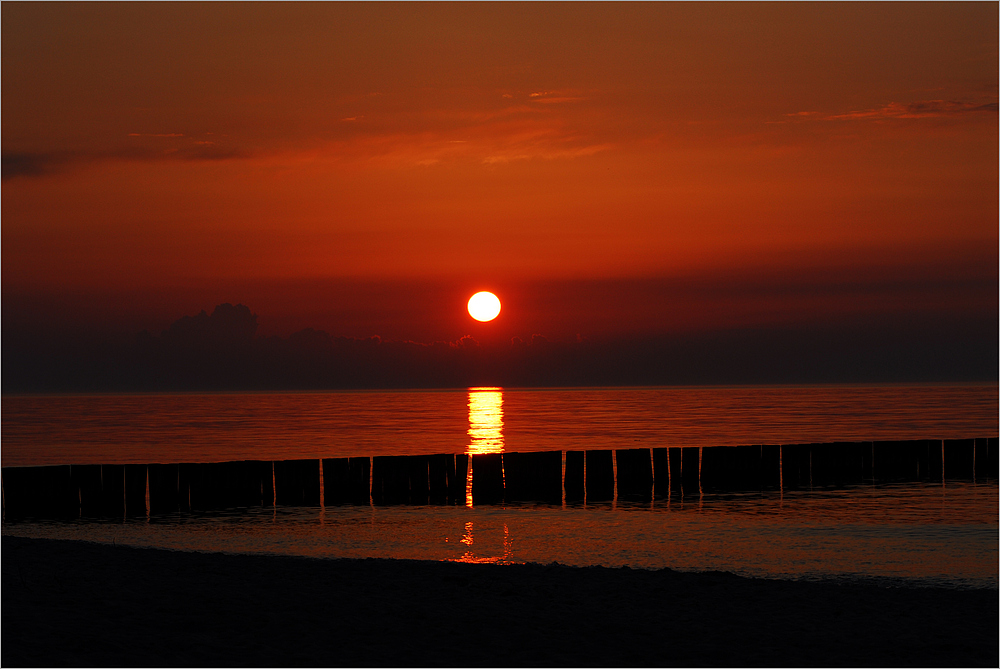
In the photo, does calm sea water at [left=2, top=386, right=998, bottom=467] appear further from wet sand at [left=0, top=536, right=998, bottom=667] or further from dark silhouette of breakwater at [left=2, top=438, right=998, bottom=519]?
wet sand at [left=0, top=536, right=998, bottom=667]

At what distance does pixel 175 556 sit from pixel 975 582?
1217 cm

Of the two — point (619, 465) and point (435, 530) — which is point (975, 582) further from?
point (619, 465)

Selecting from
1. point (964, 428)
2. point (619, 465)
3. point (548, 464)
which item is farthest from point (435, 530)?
point (964, 428)

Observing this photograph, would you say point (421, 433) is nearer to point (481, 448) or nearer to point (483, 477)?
point (481, 448)

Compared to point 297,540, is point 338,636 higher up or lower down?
higher up

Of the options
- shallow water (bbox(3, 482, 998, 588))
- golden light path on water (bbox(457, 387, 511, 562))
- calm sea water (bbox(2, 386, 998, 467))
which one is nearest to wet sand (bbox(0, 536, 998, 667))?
shallow water (bbox(3, 482, 998, 588))

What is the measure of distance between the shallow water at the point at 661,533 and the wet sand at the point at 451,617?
3.36 meters

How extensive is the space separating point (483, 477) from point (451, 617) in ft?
53.6

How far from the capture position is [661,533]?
20.6 m

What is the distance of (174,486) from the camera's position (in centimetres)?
2373

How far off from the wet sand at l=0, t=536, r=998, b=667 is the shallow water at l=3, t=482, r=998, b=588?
11.0 feet

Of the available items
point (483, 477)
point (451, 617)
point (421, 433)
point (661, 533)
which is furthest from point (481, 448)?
point (451, 617)

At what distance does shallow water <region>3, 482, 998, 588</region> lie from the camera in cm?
1652

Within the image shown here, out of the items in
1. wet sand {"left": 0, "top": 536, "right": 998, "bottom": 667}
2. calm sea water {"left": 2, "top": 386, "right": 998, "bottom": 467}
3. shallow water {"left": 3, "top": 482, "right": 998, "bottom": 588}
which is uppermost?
wet sand {"left": 0, "top": 536, "right": 998, "bottom": 667}
